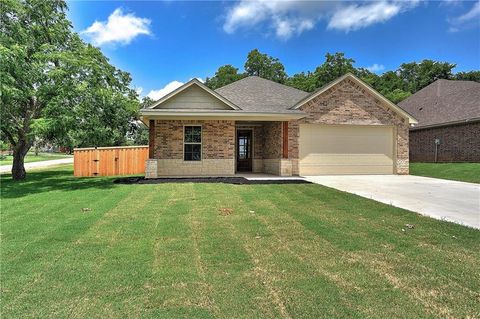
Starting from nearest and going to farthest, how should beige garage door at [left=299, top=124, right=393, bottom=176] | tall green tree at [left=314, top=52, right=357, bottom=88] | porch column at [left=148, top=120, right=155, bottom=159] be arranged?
1. porch column at [left=148, top=120, right=155, bottom=159]
2. beige garage door at [left=299, top=124, right=393, bottom=176]
3. tall green tree at [left=314, top=52, right=357, bottom=88]

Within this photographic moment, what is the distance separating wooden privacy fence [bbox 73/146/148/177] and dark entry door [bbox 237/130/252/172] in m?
5.72

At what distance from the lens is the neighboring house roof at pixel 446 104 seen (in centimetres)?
1975

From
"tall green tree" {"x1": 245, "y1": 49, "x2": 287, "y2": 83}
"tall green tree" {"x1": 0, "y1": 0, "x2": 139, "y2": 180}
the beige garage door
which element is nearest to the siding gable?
"tall green tree" {"x1": 0, "y1": 0, "x2": 139, "y2": 180}

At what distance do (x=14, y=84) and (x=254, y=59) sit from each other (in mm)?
40030

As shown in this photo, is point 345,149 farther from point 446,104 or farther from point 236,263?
point 236,263

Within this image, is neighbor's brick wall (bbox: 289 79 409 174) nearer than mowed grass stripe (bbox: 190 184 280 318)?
No

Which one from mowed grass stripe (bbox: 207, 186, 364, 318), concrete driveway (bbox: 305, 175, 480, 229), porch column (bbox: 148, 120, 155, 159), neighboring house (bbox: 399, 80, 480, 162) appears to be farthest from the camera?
neighboring house (bbox: 399, 80, 480, 162)

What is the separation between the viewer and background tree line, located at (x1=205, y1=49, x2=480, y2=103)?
40562mm

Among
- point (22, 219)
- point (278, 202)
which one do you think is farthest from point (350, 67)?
point (22, 219)

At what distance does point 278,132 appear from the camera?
15.8 m

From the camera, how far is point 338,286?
355 centimetres

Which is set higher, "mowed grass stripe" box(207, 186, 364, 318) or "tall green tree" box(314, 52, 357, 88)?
"tall green tree" box(314, 52, 357, 88)

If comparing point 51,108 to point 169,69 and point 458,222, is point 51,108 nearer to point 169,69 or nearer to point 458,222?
point 169,69

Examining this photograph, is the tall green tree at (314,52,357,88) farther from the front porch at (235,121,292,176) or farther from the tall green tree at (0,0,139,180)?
the tall green tree at (0,0,139,180)
